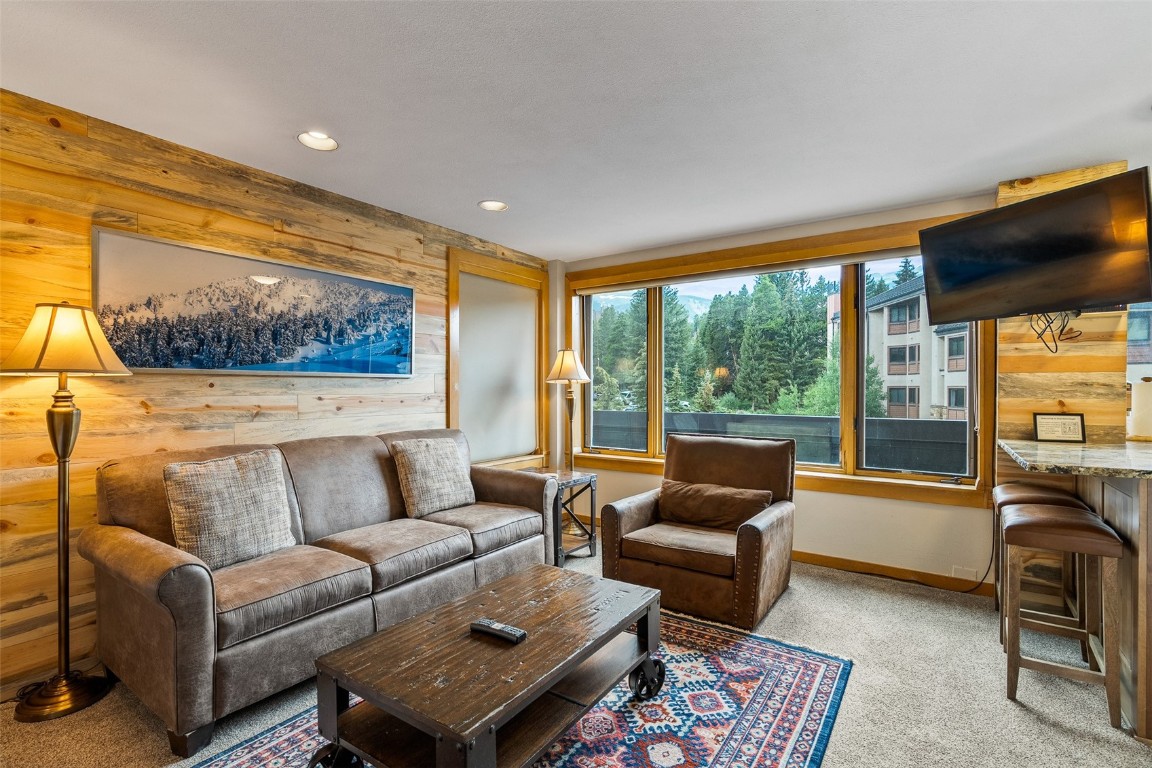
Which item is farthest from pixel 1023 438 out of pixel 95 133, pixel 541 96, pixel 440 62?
pixel 95 133

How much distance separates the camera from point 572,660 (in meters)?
1.69

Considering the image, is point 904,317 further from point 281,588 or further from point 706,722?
point 281,588

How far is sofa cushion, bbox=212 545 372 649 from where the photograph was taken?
1963mm

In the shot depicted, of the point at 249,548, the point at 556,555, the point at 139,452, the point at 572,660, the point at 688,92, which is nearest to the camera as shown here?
the point at 572,660

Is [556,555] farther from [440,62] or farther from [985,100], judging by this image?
[985,100]

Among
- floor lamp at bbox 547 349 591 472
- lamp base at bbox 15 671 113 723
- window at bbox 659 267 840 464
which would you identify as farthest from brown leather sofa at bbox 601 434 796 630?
lamp base at bbox 15 671 113 723

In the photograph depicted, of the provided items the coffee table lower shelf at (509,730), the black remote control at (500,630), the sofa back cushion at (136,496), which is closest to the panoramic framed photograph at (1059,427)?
the coffee table lower shelf at (509,730)

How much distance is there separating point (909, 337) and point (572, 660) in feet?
10.4

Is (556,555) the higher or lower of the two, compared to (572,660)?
lower

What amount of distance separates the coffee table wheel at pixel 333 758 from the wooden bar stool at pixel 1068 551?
2408 mm

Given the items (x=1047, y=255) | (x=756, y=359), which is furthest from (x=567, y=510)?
(x=1047, y=255)

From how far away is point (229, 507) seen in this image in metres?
2.33

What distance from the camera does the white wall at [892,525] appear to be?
10.9ft

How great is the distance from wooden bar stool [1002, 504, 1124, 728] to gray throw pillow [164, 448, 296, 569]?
10.1 ft
